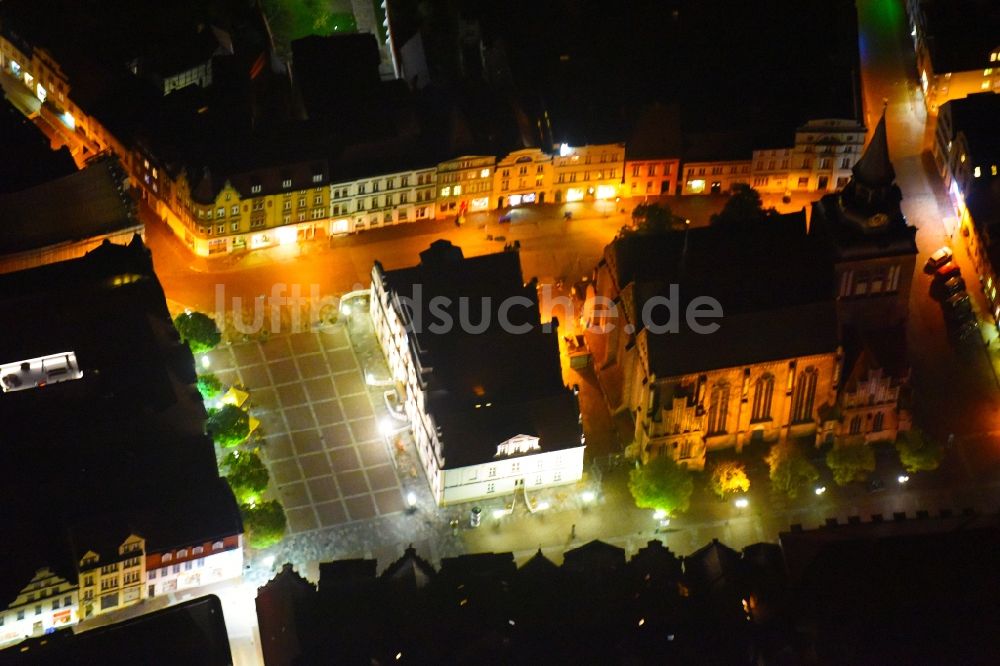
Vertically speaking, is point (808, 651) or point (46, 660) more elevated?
point (46, 660)

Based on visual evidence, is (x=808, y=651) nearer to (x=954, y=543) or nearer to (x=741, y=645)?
(x=741, y=645)

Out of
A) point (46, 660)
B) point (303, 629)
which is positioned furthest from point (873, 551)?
point (46, 660)

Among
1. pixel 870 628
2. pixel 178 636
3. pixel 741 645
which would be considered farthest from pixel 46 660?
pixel 870 628

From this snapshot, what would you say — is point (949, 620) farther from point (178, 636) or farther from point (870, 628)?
point (178, 636)

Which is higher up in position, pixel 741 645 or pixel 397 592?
pixel 397 592

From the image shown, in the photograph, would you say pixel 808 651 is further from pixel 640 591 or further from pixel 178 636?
pixel 178 636

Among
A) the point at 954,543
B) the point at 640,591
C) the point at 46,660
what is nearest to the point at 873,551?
the point at 954,543
